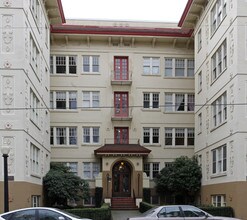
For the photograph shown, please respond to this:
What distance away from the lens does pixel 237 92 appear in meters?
28.1

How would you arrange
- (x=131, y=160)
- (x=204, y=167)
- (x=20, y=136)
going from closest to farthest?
(x=20, y=136)
(x=204, y=167)
(x=131, y=160)

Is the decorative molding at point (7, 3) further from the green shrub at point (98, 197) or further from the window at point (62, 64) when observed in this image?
the green shrub at point (98, 197)

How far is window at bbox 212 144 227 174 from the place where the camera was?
30.8 metres

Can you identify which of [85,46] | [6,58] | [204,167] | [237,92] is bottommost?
[204,167]

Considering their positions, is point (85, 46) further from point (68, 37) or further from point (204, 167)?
point (204, 167)

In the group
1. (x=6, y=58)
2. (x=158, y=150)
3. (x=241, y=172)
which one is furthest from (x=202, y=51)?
(x=6, y=58)

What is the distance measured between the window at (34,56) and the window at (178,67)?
1359 centimetres

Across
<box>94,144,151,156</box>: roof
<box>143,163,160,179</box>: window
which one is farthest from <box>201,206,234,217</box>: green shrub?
<box>143,163,160,179</box>: window

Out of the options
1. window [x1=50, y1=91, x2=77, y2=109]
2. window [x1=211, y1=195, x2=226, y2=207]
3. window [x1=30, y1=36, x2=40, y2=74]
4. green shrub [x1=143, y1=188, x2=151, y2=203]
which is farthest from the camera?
window [x1=50, y1=91, x2=77, y2=109]

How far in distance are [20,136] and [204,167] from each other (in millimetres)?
15279

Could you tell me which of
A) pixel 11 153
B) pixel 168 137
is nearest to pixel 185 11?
pixel 168 137

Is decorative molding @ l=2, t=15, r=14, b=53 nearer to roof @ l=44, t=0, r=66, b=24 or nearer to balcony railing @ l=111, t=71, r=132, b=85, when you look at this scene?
roof @ l=44, t=0, r=66, b=24

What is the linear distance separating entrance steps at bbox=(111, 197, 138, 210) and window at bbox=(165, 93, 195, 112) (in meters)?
8.50

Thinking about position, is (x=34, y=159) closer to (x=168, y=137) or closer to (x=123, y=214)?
(x=123, y=214)
